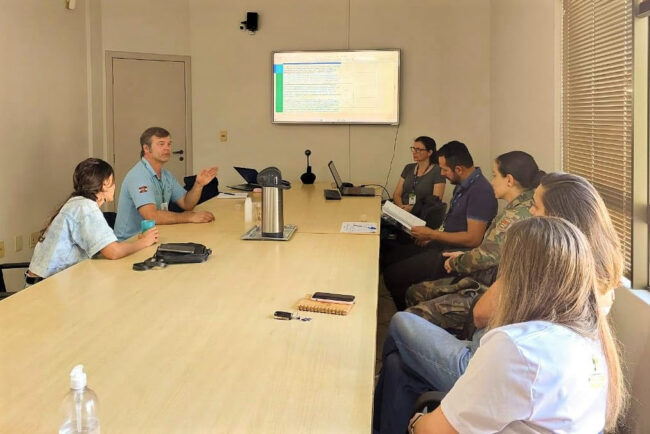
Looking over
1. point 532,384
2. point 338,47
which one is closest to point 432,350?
point 532,384

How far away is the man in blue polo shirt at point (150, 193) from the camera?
378 cm

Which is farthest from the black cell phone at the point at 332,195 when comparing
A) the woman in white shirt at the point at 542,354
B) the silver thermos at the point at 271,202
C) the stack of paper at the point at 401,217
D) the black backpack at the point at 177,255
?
the woman in white shirt at the point at 542,354

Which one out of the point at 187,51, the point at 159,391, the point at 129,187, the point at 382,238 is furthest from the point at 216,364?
the point at 187,51

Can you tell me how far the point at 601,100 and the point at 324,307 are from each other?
1.88 meters

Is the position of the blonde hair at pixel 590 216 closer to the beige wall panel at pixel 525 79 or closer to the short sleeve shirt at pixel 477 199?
the short sleeve shirt at pixel 477 199

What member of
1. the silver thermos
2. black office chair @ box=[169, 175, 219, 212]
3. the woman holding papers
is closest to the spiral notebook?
the silver thermos

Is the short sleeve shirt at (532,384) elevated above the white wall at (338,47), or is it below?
below

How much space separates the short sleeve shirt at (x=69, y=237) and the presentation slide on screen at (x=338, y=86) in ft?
14.5

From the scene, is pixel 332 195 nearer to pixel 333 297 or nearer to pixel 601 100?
pixel 601 100

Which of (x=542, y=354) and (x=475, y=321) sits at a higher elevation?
(x=542, y=354)

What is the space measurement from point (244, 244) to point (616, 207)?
1.72 meters

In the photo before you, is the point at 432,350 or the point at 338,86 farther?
the point at 338,86

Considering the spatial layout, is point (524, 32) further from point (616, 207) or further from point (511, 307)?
point (511, 307)

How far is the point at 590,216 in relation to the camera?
6.15 ft
